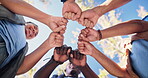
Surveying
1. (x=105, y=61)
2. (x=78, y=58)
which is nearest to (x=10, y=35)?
(x=78, y=58)

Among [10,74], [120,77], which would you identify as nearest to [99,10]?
[120,77]

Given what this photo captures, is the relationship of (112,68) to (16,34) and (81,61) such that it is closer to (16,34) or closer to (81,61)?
(81,61)

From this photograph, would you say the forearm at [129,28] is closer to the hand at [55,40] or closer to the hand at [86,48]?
the hand at [86,48]

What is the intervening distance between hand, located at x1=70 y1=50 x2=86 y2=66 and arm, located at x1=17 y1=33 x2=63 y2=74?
0.64 ft

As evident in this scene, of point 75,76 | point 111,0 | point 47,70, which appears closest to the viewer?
point 111,0

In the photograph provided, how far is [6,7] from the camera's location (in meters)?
1.28

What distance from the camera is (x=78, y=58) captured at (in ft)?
5.48

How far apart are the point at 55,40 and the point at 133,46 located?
0.82 metres

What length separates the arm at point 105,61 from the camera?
1.48 metres

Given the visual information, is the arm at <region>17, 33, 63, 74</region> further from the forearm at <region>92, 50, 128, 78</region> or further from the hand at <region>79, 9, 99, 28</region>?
the forearm at <region>92, 50, 128, 78</region>

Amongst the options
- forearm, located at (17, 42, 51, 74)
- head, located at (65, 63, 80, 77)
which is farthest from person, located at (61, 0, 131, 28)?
head, located at (65, 63, 80, 77)

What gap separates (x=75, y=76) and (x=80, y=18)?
905mm

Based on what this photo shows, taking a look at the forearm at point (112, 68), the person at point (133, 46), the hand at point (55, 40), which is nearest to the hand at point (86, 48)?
the person at point (133, 46)

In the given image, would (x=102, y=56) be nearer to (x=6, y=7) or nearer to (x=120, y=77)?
(x=120, y=77)
